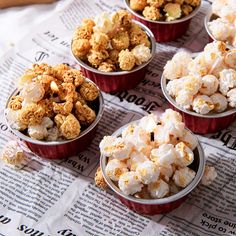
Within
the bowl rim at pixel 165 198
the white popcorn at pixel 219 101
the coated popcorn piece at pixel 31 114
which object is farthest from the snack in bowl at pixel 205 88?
the coated popcorn piece at pixel 31 114

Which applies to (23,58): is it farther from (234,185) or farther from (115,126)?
(234,185)

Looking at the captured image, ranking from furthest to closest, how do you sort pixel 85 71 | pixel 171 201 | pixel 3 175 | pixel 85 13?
pixel 85 13
pixel 85 71
pixel 3 175
pixel 171 201

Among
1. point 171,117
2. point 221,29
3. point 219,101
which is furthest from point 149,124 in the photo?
point 221,29

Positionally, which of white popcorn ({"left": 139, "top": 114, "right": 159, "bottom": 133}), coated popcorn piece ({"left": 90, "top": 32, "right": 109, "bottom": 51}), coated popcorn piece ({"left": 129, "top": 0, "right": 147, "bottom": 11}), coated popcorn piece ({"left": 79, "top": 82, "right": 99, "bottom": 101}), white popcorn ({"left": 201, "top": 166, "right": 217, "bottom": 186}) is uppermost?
coated popcorn piece ({"left": 90, "top": 32, "right": 109, "bottom": 51})

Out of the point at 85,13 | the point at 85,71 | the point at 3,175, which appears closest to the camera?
the point at 3,175

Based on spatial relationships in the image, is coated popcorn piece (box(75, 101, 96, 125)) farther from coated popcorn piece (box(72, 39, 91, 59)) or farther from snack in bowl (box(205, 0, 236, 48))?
snack in bowl (box(205, 0, 236, 48))

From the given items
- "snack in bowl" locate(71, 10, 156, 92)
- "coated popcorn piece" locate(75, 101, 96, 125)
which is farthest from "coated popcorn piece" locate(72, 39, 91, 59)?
"coated popcorn piece" locate(75, 101, 96, 125)

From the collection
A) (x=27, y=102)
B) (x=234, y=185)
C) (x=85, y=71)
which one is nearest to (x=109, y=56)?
(x=85, y=71)
